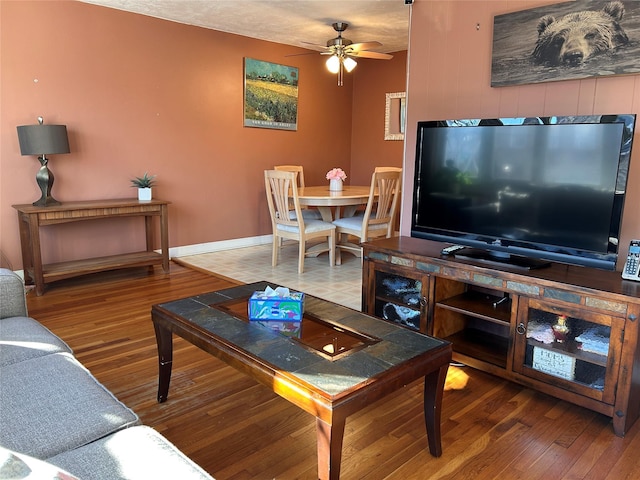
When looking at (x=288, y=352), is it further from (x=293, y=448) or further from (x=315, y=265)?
(x=315, y=265)

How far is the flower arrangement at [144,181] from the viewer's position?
4398mm

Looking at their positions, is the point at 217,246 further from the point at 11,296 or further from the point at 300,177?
the point at 11,296

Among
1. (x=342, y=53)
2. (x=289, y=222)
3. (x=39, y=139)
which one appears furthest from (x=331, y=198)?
(x=39, y=139)

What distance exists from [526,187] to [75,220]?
3.36 meters

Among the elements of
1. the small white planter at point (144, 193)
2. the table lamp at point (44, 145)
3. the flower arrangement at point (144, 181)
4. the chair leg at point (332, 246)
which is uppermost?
the table lamp at point (44, 145)

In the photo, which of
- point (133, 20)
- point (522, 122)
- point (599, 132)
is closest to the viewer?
point (599, 132)

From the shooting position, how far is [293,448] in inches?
72.4

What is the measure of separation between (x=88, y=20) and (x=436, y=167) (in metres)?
3.36

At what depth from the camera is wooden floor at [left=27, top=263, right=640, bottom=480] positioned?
5.69ft

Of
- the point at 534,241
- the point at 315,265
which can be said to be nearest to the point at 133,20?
the point at 315,265

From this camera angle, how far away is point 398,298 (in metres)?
2.72

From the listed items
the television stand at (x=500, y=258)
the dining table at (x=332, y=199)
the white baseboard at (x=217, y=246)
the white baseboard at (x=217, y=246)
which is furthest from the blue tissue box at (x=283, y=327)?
the white baseboard at (x=217, y=246)

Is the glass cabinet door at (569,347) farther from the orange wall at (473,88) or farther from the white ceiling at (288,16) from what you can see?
the white ceiling at (288,16)

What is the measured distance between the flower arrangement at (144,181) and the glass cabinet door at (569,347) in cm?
345
